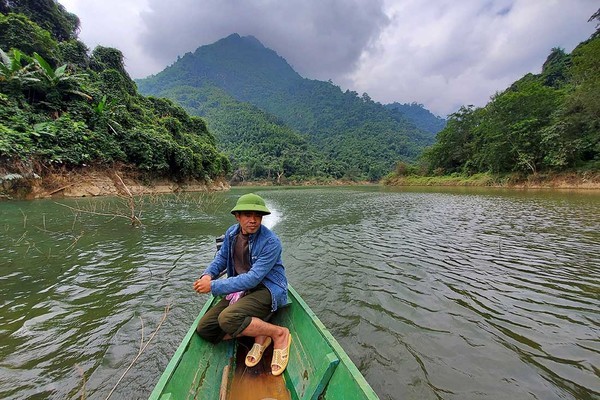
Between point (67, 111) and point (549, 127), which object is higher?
point (67, 111)

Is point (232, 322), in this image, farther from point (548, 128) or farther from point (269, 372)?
point (548, 128)

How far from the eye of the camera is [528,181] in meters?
33.9

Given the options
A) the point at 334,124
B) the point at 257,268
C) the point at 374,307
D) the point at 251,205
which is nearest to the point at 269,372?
→ the point at 257,268

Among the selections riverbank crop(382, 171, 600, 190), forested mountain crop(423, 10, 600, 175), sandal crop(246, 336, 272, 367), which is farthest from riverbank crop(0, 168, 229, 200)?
riverbank crop(382, 171, 600, 190)

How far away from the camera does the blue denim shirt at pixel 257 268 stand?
306 cm

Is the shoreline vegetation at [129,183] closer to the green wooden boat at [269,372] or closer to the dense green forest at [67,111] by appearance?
the dense green forest at [67,111]

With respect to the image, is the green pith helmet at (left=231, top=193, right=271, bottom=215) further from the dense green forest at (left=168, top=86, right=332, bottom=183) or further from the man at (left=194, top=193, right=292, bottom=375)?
the dense green forest at (left=168, top=86, right=332, bottom=183)

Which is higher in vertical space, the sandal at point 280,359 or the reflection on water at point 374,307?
the sandal at point 280,359

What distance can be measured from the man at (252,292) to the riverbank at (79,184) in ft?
40.1

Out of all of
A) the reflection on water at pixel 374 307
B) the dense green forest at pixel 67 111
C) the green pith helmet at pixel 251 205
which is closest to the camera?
the green pith helmet at pixel 251 205

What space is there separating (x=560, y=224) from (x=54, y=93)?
3488 cm

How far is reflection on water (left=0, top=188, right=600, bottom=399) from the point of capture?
124 inches

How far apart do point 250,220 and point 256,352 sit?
1.45 m

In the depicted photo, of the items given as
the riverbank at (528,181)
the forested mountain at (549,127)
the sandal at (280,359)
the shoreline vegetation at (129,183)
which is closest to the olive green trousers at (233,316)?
the sandal at (280,359)
